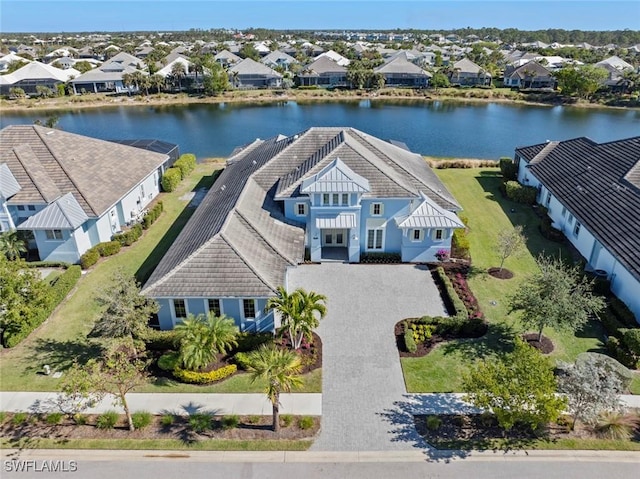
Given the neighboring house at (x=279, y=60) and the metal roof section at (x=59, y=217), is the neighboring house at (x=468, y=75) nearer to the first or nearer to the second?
the neighboring house at (x=279, y=60)

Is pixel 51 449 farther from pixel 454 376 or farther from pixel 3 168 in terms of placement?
pixel 3 168

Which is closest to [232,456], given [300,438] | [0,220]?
[300,438]

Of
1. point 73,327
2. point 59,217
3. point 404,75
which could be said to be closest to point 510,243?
point 73,327

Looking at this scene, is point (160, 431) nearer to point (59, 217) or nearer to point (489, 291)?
point (59, 217)

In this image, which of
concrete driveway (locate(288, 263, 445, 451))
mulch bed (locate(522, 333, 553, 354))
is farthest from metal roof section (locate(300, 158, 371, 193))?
mulch bed (locate(522, 333, 553, 354))

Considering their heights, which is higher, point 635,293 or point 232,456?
point 635,293

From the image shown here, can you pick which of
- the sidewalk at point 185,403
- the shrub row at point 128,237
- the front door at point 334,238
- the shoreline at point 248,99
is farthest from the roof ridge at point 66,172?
the shoreline at point 248,99
